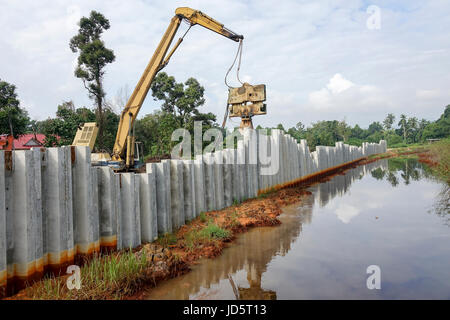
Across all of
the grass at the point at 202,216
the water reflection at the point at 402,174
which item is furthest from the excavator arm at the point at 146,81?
the water reflection at the point at 402,174

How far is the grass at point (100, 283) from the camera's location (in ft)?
13.1

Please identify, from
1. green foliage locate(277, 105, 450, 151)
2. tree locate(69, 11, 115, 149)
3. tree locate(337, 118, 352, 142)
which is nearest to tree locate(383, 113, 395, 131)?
green foliage locate(277, 105, 450, 151)

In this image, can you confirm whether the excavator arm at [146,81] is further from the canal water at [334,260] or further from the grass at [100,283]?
the grass at [100,283]

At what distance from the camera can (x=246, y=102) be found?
1448cm

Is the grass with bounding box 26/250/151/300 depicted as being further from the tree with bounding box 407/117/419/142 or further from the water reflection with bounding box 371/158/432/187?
the tree with bounding box 407/117/419/142

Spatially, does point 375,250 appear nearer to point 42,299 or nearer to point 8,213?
point 42,299

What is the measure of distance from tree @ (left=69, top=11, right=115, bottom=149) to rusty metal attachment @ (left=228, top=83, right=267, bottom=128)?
679 inches

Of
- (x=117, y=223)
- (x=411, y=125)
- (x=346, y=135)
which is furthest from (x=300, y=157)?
(x=411, y=125)

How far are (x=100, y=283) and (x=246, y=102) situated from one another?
11534 millimetres

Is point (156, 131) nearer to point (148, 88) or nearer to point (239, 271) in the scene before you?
point (148, 88)

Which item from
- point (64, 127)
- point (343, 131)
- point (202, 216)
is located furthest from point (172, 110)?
point (343, 131)

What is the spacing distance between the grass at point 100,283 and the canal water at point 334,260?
0.35m

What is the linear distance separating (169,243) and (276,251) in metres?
2.18
